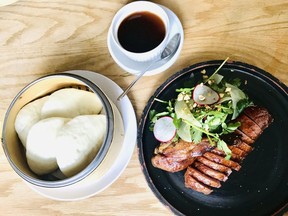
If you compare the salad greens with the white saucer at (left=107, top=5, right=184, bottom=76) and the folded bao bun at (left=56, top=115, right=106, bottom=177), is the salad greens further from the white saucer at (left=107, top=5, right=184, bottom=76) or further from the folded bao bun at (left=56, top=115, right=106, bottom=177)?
the folded bao bun at (left=56, top=115, right=106, bottom=177)

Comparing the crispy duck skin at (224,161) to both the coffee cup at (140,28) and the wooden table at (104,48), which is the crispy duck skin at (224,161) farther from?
the coffee cup at (140,28)

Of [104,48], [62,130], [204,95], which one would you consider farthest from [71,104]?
[204,95]

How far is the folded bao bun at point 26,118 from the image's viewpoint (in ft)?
4.35

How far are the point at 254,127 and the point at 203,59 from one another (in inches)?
10.1

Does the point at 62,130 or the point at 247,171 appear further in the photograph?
the point at 247,171

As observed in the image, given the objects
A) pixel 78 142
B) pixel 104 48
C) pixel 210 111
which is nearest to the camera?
pixel 78 142

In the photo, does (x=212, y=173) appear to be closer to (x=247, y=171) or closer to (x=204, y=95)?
(x=247, y=171)

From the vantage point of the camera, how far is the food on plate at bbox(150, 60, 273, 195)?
4.46 feet

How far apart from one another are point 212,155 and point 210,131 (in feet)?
0.23

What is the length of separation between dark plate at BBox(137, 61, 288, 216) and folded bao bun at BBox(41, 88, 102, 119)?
17 cm

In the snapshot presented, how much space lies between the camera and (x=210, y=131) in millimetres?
1382

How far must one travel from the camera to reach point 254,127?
53.9 inches

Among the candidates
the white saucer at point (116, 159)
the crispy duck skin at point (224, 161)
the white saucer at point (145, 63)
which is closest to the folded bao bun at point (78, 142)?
the white saucer at point (116, 159)

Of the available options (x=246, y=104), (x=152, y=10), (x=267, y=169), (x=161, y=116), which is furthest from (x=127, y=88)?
(x=267, y=169)
